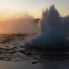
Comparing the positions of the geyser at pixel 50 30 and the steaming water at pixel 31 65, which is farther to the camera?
the geyser at pixel 50 30

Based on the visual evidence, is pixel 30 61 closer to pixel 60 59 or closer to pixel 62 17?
pixel 60 59

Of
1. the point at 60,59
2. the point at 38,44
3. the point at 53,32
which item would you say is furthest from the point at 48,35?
the point at 60,59

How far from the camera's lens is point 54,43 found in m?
24.2

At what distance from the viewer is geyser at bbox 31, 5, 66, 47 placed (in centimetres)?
2438

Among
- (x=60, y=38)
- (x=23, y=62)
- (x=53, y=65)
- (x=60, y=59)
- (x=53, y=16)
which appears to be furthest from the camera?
(x=53, y=16)

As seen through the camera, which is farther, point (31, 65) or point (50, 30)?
point (50, 30)

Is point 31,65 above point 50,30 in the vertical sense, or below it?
below

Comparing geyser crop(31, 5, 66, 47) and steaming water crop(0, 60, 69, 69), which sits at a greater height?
geyser crop(31, 5, 66, 47)

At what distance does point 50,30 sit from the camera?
26094 mm

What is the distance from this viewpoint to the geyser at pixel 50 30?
80.0 ft

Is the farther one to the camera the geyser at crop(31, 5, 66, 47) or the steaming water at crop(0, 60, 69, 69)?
the geyser at crop(31, 5, 66, 47)

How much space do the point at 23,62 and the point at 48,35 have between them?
11640 millimetres

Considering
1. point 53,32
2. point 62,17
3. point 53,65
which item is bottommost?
point 53,65

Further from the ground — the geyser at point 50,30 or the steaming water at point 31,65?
the geyser at point 50,30
